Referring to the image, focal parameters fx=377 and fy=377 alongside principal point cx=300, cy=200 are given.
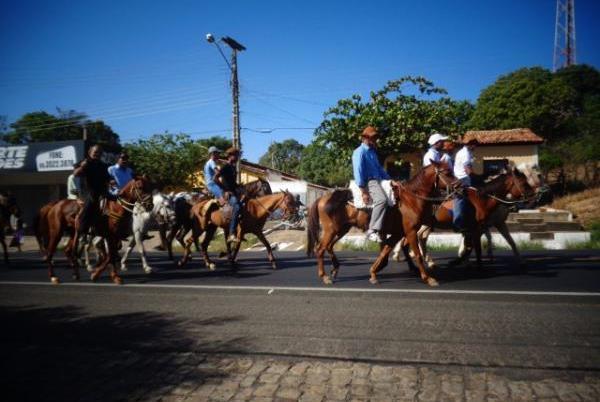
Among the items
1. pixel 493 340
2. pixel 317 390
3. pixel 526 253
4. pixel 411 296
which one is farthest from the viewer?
pixel 526 253

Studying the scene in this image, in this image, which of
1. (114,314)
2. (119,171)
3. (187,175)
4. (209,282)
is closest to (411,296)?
(209,282)

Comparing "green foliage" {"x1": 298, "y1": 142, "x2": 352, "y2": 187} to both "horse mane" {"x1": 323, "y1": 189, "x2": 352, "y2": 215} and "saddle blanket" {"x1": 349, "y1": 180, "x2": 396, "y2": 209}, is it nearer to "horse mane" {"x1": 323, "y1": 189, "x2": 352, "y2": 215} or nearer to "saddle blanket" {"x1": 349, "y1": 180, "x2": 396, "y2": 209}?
"horse mane" {"x1": 323, "y1": 189, "x2": 352, "y2": 215}

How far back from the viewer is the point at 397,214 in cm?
709

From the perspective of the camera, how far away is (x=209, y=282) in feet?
25.0

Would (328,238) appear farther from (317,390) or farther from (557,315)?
(317,390)

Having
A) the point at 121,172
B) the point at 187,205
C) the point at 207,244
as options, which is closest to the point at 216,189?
the point at 207,244

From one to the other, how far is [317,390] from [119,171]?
8.01m

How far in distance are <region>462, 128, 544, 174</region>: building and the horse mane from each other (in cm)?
2328

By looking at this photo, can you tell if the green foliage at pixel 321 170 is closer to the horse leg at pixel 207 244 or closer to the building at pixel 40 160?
the building at pixel 40 160

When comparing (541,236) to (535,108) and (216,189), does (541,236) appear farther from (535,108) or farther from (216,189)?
(535,108)

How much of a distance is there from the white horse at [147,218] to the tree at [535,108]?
109 feet

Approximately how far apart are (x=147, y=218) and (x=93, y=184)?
1.68 meters

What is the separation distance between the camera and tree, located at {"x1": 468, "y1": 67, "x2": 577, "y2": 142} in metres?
34.9

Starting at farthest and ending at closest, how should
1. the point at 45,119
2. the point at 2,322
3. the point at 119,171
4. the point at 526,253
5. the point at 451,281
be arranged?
the point at 45,119 → the point at 526,253 → the point at 119,171 → the point at 451,281 → the point at 2,322
